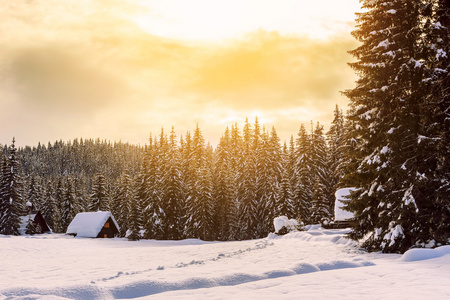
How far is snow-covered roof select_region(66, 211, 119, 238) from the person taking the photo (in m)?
53.2

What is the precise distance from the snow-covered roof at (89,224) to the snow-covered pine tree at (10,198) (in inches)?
331

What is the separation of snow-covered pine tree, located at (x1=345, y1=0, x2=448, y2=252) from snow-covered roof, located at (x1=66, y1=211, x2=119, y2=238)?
44892 millimetres

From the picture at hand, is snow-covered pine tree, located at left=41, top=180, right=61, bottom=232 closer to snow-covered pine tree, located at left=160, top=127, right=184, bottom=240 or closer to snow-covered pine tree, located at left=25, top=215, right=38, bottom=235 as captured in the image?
snow-covered pine tree, located at left=25, top=215, right=38, bottom=235

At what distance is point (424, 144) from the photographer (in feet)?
50.1

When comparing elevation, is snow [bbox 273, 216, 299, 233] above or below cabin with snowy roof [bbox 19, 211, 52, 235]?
above

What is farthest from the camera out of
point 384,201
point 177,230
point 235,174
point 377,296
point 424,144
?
point 235,174

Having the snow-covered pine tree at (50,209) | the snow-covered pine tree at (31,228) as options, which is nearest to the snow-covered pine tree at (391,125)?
the snow-covered pine tree at (31,228)

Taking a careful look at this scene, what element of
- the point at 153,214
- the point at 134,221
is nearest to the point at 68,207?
the point at 134,221

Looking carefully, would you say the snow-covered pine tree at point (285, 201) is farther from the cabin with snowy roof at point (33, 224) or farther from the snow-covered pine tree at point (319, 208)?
the cabin with snowy roof at point (33, 224)

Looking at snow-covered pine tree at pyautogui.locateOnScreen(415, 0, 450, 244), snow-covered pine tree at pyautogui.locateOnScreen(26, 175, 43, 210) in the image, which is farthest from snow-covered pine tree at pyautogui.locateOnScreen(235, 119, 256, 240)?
snow-covered pine tree at pyautogui.locateOnScreen(26, 175, 43, 210)

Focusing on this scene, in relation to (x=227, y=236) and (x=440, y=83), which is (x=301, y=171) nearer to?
(x=227, y=236)

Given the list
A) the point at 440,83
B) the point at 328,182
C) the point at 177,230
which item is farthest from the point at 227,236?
the point at 440,83

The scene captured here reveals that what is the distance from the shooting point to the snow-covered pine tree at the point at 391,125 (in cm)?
1570

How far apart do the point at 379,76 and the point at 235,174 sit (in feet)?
167
